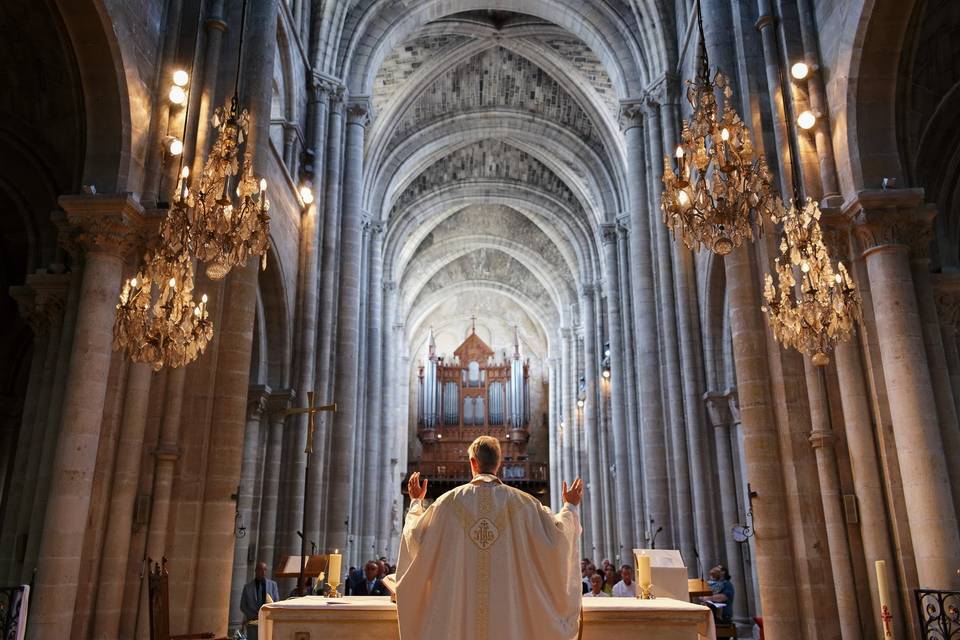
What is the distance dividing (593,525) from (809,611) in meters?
19.8

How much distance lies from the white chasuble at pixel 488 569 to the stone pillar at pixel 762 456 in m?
5.56

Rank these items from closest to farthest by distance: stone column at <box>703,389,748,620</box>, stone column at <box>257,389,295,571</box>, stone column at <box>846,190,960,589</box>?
stone column at <box>846,190,960,589</box>, stone column at <box>703,389,748,620</box>, stone column at <box>257,389,295,571</box>

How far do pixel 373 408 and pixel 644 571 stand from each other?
19.7 metres

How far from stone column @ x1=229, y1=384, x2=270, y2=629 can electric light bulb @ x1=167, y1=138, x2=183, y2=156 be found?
18.8 feet

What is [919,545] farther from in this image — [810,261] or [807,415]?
[810,261]

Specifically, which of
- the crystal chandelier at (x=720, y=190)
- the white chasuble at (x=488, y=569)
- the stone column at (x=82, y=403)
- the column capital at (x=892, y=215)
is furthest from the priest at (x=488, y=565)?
the column capital at (x=892, y=215)

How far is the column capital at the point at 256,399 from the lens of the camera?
47.9 feet

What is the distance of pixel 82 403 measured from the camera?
8359 millimetres

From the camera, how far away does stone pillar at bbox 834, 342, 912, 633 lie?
8586 mm

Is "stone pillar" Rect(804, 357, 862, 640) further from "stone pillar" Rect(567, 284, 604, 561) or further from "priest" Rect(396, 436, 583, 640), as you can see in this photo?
"stone pillar" Rect(567, 284, 604, 561)

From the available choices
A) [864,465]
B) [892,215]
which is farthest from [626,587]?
[892,215]

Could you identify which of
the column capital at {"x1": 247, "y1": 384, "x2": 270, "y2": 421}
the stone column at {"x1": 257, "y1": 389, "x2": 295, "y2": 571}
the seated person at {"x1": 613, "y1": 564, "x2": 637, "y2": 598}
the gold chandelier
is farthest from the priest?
the stone column at {"x1": 257, "y1": 389, "x2": 295, "y2": 571}

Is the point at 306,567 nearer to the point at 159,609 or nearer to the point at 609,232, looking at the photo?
the point at 159,609

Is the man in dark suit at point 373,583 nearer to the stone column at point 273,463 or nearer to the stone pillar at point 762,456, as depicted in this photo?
the stone column at point 273,463
